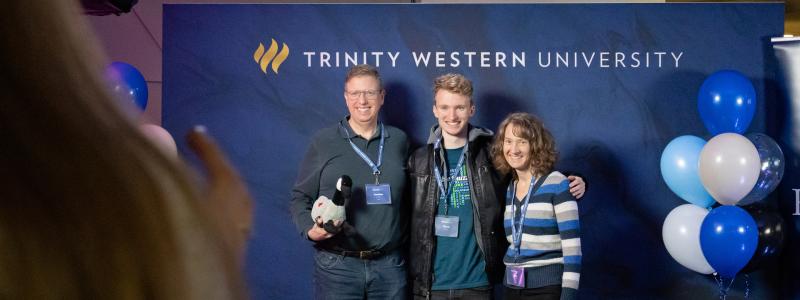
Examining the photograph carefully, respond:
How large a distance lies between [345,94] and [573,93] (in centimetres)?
132

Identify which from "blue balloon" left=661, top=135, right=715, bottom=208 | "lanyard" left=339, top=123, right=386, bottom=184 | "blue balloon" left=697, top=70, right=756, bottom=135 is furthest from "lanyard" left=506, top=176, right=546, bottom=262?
"blue balloon" left=697, top=70, right=756, bottom=135

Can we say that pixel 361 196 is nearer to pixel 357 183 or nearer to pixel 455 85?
pixel 357 183

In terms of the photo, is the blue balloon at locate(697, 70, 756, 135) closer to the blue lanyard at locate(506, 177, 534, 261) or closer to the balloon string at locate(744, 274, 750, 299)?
the balloon string at locate(744, 274, 750, 299)

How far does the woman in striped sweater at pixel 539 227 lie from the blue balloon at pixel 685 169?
0.86 m

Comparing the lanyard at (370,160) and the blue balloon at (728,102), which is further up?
the blue balloon at (728,102)

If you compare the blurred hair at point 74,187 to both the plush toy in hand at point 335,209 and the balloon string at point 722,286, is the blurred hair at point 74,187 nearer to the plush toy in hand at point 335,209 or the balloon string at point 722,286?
the plush toy in hand at point 335,209

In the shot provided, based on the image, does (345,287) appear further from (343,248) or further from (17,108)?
(17,108)

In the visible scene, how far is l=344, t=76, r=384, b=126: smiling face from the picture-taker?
467 cm

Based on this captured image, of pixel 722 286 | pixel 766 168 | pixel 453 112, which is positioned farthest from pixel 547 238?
pixel 722 286

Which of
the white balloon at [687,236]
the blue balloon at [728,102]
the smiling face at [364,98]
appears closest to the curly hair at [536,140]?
the smiling face at [364,98]

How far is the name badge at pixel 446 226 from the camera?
4352 mm

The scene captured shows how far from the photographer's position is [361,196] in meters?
4.58

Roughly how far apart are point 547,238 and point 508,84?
1.32 m

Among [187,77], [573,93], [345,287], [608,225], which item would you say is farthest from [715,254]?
[187,77]
